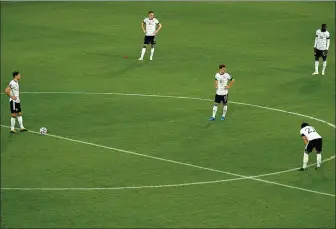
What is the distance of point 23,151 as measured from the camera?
2191 cm

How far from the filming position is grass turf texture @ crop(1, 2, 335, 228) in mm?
18125

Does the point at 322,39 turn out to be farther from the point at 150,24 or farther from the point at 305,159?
the point at 305,159

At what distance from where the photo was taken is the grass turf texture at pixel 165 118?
1812cm

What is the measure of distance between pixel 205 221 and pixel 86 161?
518cm

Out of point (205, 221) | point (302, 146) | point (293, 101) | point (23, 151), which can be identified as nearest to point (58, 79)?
point (23, 151)

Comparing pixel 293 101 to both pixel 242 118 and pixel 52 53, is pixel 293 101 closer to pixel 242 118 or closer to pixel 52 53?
pixel 242 118

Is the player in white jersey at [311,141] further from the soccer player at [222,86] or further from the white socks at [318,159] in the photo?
the soccer player at [222,86]

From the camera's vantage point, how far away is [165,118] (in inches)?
969

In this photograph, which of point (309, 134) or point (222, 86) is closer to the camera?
point (309, 134)

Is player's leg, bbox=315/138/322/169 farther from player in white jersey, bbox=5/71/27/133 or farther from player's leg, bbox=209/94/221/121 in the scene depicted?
player in white jersey, bbox=5/71/27/133

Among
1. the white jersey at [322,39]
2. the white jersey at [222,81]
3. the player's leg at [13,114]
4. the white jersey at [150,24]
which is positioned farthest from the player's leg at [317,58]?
the player's leg at [13,114]

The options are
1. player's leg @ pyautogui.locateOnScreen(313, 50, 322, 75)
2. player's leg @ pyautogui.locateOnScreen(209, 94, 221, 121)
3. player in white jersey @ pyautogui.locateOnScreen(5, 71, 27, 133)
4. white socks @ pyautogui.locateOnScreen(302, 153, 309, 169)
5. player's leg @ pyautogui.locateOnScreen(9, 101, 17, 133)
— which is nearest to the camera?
white socks @ pyautogui.locateOnScreen(302, 153, 309, 169)

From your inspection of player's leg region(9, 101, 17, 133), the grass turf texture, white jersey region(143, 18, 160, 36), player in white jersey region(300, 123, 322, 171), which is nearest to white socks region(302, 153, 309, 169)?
player in white jersey region(300, 123, 322, 171)

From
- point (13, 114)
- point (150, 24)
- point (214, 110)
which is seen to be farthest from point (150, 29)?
point (13, 114)
